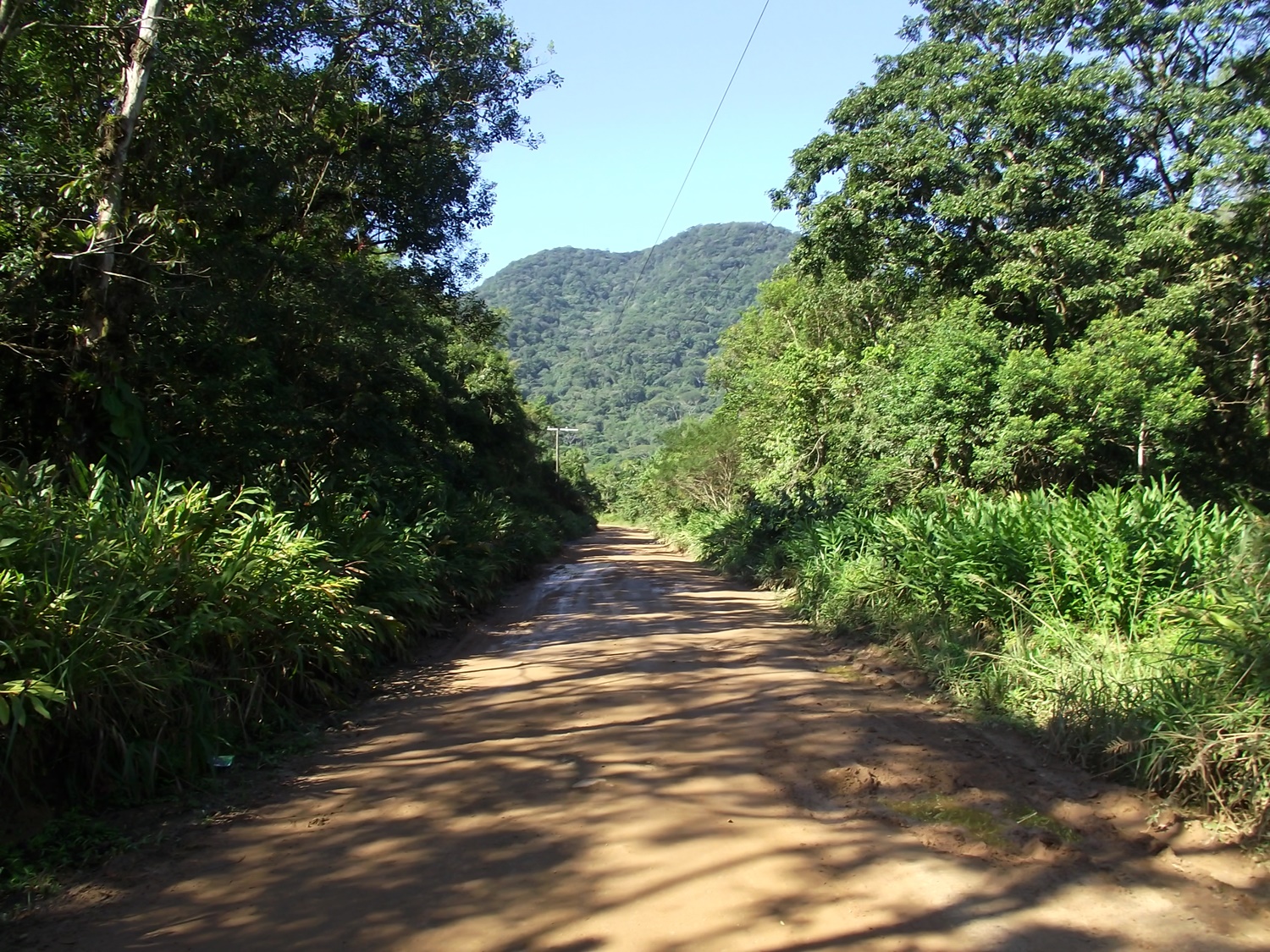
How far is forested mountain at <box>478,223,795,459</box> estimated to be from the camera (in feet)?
331

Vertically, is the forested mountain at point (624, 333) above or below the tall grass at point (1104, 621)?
above

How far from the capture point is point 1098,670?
230 inches

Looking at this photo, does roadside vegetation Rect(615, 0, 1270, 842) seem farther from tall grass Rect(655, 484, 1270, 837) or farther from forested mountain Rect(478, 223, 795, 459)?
forested mountain Rect(478, 223, 795, 459)

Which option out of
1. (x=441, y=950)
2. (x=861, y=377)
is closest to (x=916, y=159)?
(x=861, y=377)

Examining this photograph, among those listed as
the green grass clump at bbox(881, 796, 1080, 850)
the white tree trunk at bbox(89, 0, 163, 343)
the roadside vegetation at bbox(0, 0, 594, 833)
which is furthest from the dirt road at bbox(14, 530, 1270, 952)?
the white tree trunk at bbox(89, 0, 163, 343)

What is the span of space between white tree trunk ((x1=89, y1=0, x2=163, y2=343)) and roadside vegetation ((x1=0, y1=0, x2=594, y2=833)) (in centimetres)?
3

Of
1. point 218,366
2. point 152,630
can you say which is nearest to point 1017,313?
point 218,366

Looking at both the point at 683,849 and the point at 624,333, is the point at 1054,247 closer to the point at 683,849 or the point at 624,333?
the point at 683,849

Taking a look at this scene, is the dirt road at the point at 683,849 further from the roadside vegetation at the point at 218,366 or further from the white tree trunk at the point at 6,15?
the white tree trunk at the point at 6,15

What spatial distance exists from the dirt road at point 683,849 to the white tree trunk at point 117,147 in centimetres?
492

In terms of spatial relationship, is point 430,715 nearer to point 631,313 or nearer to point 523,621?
point 523,621

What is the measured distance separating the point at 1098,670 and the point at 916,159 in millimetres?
13121

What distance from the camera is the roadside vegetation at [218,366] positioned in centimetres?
527

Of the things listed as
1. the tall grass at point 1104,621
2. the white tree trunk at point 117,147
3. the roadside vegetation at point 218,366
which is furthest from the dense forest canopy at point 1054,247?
the white tree trunk at point 117,147
